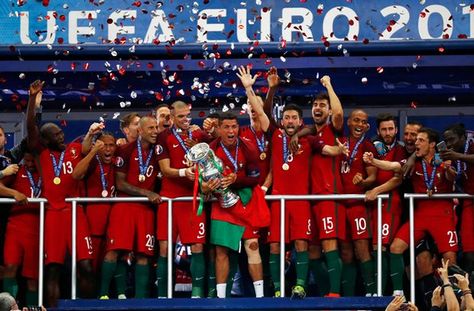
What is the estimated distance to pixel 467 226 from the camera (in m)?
15.5

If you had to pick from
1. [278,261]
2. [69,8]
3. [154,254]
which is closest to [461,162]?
[278,261]

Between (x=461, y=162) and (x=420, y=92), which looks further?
(x=420, y=92)

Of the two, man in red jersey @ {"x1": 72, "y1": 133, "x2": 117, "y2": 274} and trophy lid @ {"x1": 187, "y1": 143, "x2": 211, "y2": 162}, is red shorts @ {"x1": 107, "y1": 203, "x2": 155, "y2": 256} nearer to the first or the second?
man in red jersey @ {"x1": 72, "y1": 133, "x2": 117, "y2": 274}

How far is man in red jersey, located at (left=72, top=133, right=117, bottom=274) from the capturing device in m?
15.8

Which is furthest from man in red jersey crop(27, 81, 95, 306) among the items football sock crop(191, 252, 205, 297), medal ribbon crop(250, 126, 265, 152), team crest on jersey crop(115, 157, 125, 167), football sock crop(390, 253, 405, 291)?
football sock crop(390, 253, 405, 291)

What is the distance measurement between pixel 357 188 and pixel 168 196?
1816 mm

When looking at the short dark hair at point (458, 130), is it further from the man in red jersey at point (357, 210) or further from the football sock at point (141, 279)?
the football sock at point (141, 279)

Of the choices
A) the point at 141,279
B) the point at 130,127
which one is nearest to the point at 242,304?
the point at 141,279

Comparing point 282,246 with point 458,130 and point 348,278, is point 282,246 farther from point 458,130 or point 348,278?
point 458,130

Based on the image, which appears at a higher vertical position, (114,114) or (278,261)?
(114,114)

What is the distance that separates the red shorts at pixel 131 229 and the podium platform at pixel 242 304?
54 cm

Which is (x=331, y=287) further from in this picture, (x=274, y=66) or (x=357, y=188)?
(x=274, y=66)

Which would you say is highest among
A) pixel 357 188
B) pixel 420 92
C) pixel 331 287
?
pixel 420 92

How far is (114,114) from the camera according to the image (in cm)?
1777
